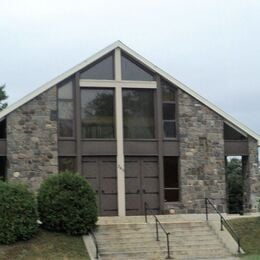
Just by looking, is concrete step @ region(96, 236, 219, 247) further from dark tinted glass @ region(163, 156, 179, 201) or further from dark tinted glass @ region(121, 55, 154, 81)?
dark tinted glass @ region(121, 55, 154, 81)

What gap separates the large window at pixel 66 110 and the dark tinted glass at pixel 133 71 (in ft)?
7.80

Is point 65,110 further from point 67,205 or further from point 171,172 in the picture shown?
point 67,205

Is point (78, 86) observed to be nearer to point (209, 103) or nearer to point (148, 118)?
point (148, 118)

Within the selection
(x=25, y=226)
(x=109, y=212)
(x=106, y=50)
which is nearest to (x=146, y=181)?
(x=109, y=212)

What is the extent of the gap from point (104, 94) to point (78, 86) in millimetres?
1247

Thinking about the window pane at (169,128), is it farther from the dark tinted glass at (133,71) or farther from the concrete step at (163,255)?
the concrete step at (163,255)

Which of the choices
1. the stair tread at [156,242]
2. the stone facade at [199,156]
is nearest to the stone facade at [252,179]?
the stone facade at [199,156]

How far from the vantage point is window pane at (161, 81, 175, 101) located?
26.6 metres

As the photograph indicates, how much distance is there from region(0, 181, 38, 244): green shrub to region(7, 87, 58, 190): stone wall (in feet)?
13.6

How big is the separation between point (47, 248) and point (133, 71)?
383 inches

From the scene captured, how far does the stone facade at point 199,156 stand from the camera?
85.5ft

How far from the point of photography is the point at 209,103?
87.4 feet

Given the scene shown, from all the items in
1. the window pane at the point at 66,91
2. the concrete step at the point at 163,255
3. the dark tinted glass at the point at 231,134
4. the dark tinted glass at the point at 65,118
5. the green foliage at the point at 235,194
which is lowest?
the concrete step at the point at 163,255

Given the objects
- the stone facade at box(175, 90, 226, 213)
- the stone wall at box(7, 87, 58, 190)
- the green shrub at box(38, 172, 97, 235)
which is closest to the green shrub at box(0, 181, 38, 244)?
the green shrub at box(38, 172, 97, 235)
